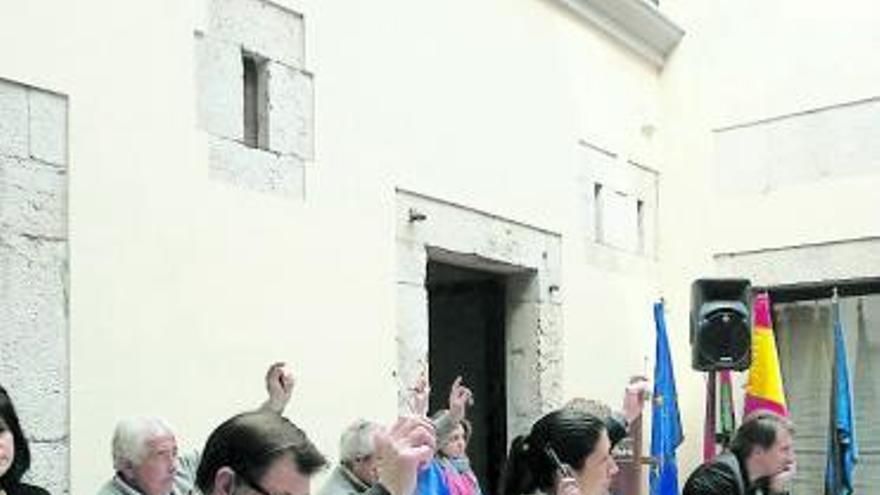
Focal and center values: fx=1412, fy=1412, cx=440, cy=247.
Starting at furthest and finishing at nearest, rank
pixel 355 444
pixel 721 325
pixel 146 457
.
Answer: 1. pixel 721 325
2. pixel 355 444
3. pixel 146 457

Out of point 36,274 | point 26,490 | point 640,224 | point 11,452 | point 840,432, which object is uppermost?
point 640,224

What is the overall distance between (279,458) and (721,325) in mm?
4615

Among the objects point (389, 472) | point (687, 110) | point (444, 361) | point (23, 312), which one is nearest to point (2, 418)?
point (23, 312)

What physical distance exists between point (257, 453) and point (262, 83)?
3.30 metres

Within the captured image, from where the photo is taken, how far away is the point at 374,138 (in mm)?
5930

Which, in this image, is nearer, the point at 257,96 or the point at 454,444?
the point at 454,444

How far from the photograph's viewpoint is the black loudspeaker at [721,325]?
6473mm

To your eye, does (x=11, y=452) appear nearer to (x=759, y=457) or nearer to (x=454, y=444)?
(x=454, y=444)

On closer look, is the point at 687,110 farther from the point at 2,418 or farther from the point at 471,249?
the point at 2,418

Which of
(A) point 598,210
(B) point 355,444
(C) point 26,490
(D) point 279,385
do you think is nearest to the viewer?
(C) point 26,490

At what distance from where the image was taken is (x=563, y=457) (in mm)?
2996

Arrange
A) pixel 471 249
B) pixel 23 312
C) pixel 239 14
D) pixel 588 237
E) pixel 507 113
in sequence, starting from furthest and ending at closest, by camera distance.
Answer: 1. pixel 588 237
2. pixel 507 113
3. pixel 471 249
4. pixel 239 14
5. pixel 23 312

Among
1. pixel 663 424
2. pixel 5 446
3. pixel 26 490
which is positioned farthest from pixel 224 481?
pixel 663 424

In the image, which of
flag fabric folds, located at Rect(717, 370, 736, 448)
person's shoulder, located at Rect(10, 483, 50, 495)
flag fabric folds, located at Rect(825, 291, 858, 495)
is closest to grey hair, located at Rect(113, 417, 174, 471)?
person's shoulder, located at Rect(10, 483, 50, 495)
